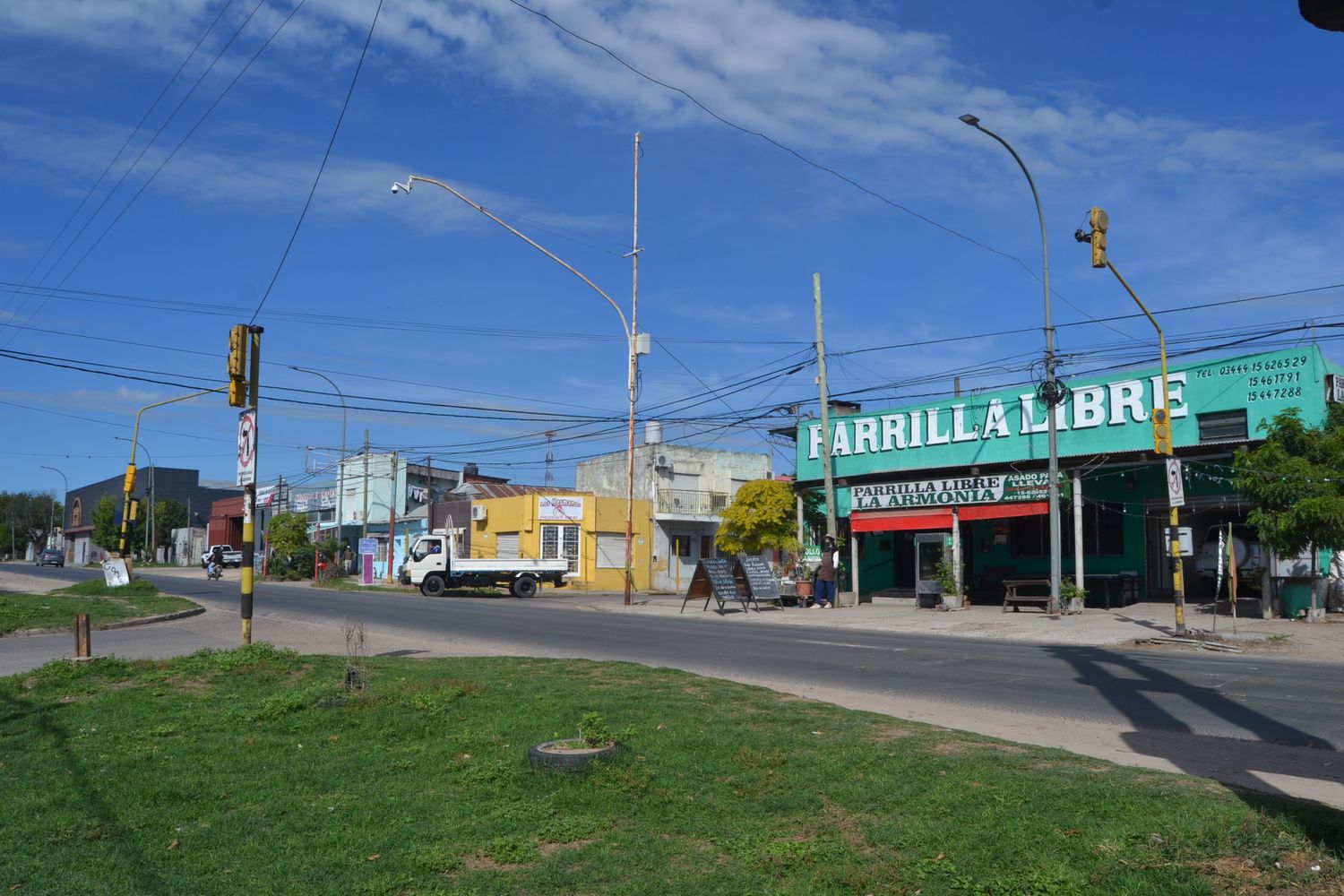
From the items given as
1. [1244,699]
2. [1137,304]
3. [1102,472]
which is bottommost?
[1244,699]

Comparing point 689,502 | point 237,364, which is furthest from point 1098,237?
point 689,502

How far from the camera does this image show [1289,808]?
562cm

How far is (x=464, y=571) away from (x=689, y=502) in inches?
666

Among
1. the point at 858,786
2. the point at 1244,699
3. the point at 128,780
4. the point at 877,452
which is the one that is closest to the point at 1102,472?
the point at 877,452

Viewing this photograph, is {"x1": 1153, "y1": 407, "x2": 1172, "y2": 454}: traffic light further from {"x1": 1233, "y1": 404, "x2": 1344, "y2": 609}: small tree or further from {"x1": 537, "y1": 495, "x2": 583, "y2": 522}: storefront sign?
{"x1": 537, "y1": 495, "x2": 583, "y2": 522}: storefront sign

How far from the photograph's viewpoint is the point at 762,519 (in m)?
40.1

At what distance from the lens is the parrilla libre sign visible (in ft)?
84.3

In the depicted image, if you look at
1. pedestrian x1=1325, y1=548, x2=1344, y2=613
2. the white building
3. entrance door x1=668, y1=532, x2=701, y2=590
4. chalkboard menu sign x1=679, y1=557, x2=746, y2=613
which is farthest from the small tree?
entrance door x1=668, y1=532, x2=701, y2=590

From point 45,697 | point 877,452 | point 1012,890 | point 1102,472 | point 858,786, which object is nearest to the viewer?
point 1012,890

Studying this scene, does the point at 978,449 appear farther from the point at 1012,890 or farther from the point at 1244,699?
the point at 1012,890

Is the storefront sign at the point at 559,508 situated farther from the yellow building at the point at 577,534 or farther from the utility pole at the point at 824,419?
the utility pole at the point at 824,419

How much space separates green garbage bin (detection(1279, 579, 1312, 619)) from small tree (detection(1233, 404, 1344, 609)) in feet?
1.75

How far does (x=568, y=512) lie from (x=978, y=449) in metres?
24.4

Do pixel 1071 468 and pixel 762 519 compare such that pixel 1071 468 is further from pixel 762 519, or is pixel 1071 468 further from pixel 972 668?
pixel 972 668
